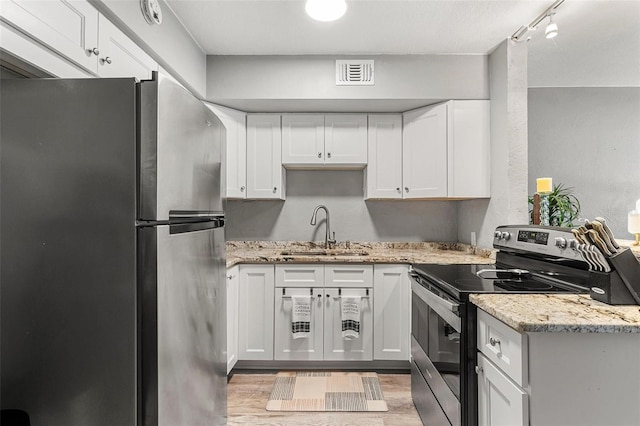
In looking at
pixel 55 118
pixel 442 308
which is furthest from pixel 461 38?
pixel 55 118

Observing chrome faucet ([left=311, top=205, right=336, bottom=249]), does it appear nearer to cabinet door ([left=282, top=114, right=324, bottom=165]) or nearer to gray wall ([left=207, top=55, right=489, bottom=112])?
cabinet door ([left=282, top=114, right=324, bottom=165])

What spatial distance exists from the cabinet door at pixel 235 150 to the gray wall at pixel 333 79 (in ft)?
0.62

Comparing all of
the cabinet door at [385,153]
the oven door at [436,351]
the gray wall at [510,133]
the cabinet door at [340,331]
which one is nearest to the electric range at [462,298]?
the oven door at [436,351]

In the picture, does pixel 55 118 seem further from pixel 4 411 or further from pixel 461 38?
pixel 461 38

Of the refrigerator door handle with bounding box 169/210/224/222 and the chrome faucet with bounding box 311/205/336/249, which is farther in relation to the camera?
the chrome faucet with bounding box 311/205/336/249

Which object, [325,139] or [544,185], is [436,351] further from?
[325,139]

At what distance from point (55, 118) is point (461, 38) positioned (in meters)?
2.47

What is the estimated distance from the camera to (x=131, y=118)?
1078mm

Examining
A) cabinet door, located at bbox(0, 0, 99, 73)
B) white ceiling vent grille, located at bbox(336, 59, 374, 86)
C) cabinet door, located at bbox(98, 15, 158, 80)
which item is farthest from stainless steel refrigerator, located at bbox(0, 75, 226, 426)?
white ceiling vent grille, located at bbox(336, 59, 374, 86)

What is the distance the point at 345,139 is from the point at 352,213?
0.70 m

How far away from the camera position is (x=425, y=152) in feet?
9.52

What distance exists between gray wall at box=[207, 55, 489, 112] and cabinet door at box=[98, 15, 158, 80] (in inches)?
35.9

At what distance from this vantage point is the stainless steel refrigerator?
1060 mm

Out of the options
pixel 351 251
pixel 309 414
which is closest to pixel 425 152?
pixel 351 251
